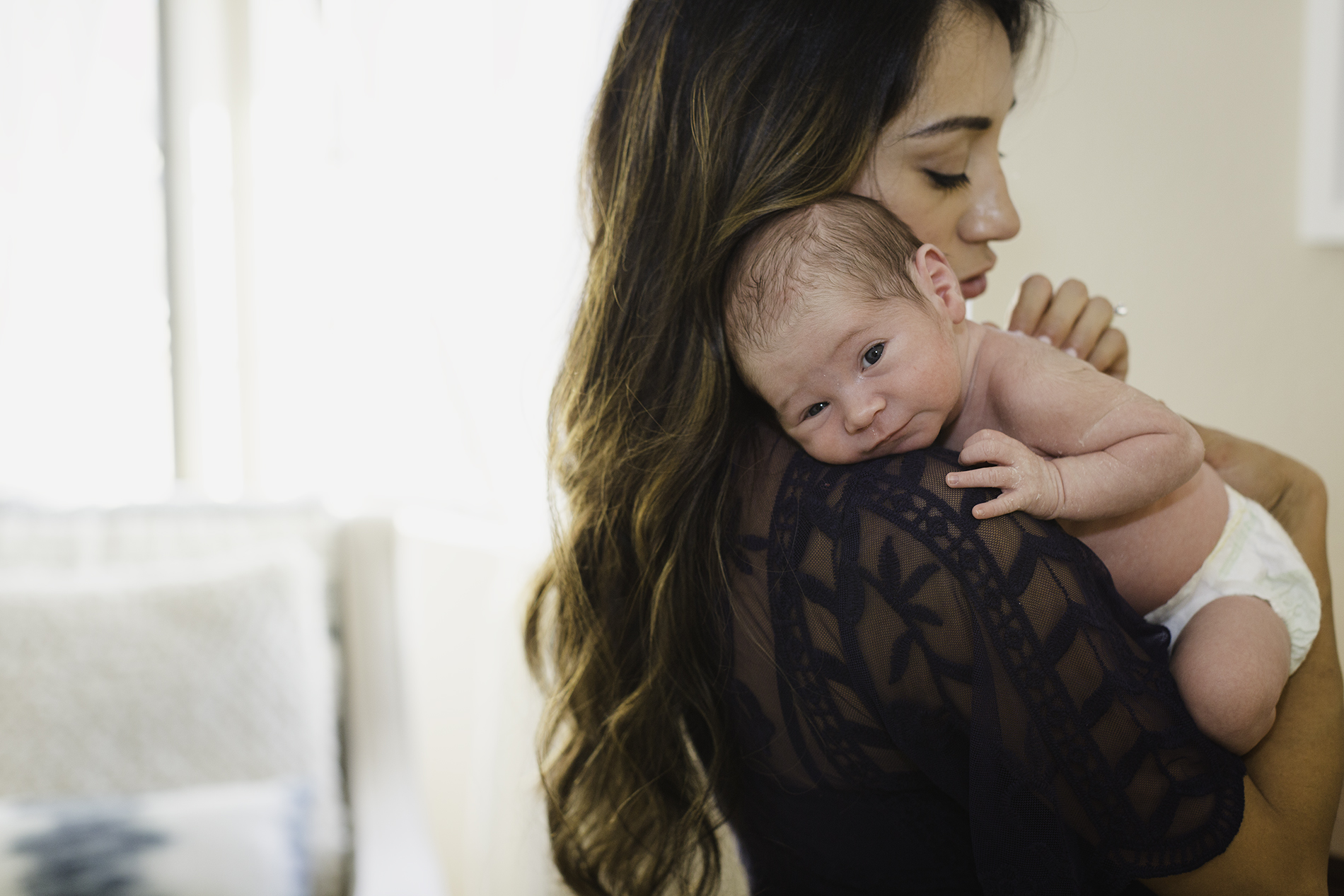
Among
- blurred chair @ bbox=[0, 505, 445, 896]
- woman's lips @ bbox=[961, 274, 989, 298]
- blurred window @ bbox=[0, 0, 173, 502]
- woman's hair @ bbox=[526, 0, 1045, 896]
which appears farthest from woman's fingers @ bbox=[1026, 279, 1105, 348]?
blurred window @ bbox=[0, 0, 173, 502]

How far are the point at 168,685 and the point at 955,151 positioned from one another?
1.68 meters

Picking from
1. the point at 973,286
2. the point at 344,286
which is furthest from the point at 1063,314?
the point at 344,286

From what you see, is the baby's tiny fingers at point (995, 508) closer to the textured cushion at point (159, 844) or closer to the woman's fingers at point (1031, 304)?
the woman's fingers at point (1031, 304)

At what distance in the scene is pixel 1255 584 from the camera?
2.93ft

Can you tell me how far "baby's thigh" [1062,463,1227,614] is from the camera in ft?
2.87

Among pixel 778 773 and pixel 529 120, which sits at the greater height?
pixel 529 120

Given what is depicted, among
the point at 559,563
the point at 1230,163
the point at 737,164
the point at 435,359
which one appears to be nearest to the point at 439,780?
the point at 435,359

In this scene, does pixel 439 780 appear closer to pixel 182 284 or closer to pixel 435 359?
pixel 435 359

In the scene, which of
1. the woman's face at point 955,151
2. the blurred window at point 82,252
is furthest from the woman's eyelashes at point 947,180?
the blurred window at point 82,252

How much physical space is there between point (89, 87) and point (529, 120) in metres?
1.28

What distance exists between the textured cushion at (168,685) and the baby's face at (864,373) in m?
1.32

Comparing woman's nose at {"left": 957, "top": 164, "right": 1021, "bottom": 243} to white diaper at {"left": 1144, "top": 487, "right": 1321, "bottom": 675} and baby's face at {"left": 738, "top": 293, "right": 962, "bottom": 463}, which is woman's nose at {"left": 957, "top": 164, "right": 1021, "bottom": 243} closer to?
baby's face at {"left": 738, "top": 293, "right": 962, "bottom": 463}

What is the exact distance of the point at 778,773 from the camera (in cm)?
90

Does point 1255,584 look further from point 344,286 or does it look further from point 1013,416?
point 344,286
